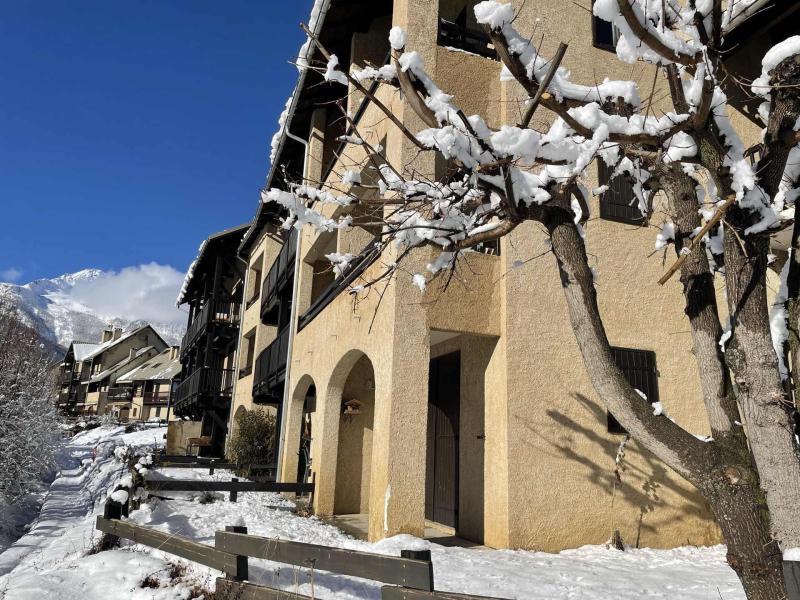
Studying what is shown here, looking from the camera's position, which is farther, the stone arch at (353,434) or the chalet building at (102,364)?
the chalet building at (102,364)

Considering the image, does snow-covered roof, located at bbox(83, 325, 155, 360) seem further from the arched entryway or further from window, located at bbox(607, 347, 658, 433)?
window, located at bbox(607, 347, 658, 433)

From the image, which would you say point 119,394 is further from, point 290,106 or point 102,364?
point 290,106

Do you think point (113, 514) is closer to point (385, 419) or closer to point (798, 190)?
point (385, 419)

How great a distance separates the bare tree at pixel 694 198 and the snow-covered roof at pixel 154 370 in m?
56.8

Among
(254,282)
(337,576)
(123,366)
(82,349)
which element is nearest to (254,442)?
(254,282)

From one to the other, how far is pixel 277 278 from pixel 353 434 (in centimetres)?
709

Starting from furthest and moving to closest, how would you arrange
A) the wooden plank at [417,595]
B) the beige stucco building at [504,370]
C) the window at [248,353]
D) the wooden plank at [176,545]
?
the window at [248,353], the beige stucco building at [504,370], the wooden plank at [176,545], the wooden plank at [417,595]

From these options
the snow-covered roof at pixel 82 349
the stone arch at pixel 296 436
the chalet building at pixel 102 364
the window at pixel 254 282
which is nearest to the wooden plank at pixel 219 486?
the stone arch at pixel 296 436

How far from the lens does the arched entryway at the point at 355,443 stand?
12.0 metres

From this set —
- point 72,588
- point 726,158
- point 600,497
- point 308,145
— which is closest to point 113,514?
point 72,588

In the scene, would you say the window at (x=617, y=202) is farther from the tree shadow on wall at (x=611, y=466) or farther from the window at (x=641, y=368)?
the tree shadow on wall at (x=611, y=466)

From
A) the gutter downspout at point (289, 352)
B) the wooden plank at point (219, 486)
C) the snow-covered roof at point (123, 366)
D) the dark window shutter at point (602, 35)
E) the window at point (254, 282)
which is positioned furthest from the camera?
the snow-covered roof at point (123, 366)

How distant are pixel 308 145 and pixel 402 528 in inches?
433

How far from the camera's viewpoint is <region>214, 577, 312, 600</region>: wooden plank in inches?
179
